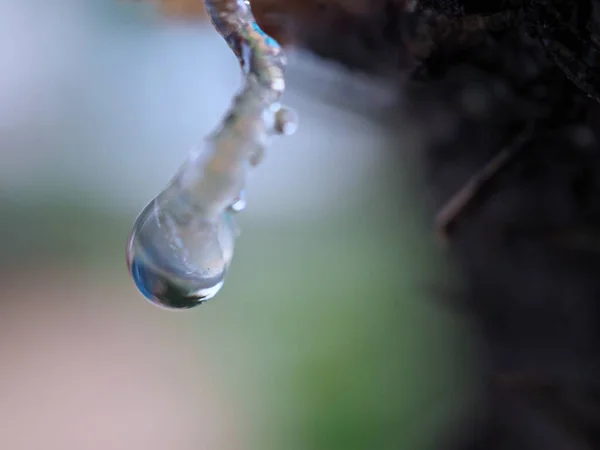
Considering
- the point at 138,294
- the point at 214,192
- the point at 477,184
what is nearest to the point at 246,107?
the point at 214,192

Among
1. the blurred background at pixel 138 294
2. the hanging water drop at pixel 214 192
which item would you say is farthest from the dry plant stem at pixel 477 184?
the blurred background at pixel 138 294

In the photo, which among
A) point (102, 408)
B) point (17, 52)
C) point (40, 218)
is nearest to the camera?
point (102, 408)

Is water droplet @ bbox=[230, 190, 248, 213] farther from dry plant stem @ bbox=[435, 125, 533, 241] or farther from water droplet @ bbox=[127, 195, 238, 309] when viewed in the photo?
dry plant stem @ bbox=[435, 125, 533, 241]

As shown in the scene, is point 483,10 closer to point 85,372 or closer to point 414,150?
point 414,150

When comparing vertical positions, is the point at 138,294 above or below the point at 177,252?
below

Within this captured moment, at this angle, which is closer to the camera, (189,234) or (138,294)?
(189,234)

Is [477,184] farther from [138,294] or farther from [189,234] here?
[138,294]

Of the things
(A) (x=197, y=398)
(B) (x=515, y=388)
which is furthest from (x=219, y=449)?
(B) (x=515, y=388)
